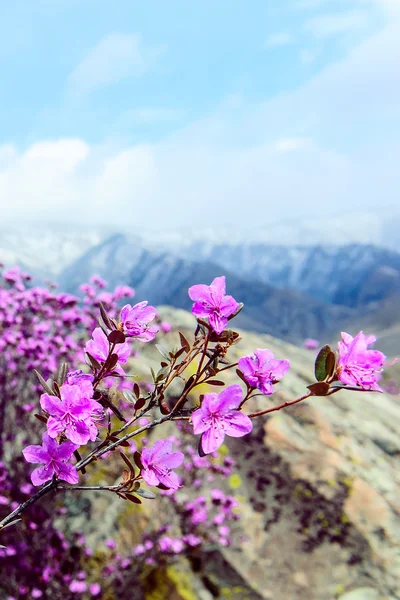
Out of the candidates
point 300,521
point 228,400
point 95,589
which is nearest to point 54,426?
point 228,400

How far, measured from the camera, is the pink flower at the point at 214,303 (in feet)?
4.38

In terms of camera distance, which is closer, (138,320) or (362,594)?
(138,320)

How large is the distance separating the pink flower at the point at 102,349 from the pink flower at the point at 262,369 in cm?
43

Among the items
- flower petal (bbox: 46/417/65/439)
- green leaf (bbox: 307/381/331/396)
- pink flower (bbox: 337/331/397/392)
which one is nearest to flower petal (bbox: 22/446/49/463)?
flower petal (bbox: 46/417/65/439)

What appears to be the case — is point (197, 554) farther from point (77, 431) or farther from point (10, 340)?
point (77, 431)

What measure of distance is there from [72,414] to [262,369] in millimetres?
600

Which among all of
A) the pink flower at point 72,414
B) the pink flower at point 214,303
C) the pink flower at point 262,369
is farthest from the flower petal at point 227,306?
the pink flower at point 72,414

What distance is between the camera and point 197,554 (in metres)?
5.29

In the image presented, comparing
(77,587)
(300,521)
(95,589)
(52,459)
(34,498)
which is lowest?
(95,589)

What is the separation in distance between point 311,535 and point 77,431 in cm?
522

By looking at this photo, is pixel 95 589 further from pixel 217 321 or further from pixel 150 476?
pixel 217 321

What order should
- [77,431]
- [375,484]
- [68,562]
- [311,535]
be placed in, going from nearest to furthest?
[77,431]
[68,562]
[311,535]
[375,484]

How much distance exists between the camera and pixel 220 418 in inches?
52.5

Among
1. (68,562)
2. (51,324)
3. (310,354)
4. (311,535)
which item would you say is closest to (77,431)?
(68,562)
